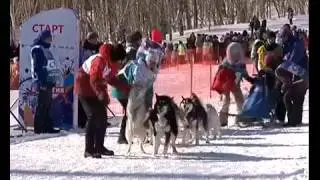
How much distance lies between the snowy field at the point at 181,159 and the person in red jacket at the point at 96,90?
0.28 metres

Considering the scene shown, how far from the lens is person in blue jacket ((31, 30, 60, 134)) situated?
40.3ft

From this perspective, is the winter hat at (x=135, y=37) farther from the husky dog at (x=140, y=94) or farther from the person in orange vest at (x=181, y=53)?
the person in orange vest at (x=181, y=53)

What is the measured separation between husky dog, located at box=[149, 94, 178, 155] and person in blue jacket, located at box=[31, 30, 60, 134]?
3136 millimetres

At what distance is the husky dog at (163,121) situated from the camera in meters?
9.70

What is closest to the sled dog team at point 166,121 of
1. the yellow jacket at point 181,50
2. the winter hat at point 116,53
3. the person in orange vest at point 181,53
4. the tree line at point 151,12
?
the winter hat at point 116,53

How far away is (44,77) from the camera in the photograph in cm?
1266

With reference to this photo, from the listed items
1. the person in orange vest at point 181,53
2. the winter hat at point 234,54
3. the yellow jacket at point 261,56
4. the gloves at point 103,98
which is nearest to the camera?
the gloves at point 103,98

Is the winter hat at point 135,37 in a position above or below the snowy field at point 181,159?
above

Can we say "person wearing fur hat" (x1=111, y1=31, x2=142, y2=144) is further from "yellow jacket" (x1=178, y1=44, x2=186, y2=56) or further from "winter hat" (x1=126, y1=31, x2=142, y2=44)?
"yellow jacket" (x1=178, y1=44, x2=186, y2=56)

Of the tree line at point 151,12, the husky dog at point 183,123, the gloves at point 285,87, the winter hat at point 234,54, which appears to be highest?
the tree line at point 151,12

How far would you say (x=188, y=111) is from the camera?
35.6ft

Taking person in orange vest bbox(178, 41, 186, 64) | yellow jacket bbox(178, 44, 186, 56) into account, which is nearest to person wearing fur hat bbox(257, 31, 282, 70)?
person in orange vest bbox(178, 41, 186, 64)

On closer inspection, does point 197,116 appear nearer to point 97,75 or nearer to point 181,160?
point 181,160

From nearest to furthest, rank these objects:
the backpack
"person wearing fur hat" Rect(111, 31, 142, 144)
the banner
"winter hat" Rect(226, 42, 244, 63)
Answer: "person wearing fur hat" Rect(111, 31, 142, 144) < "winter hat" Rect(226, 42, 244, 63) < the backpack < the banner
